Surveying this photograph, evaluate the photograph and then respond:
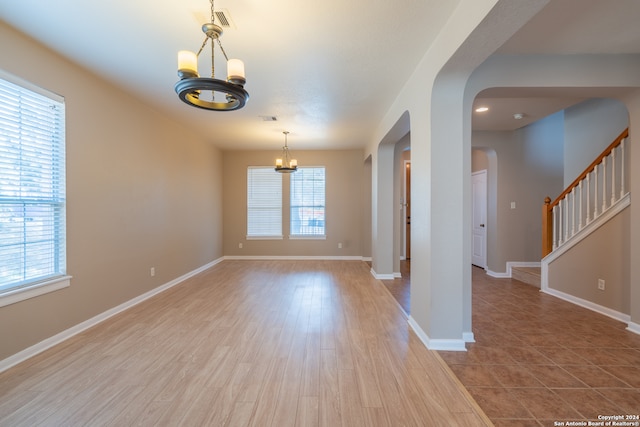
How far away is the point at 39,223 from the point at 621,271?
246 inches

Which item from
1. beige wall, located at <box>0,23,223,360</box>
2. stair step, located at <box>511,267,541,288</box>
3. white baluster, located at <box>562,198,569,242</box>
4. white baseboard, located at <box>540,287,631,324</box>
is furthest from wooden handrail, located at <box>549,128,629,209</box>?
beige wall, located at <box>0,23,223,360</box>

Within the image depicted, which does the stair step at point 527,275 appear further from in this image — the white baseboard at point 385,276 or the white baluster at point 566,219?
the white baseboard at point 385,276

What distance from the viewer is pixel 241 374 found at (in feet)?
7.19

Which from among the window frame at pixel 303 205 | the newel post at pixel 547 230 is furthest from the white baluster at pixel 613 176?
the window frame at pixel 303 205

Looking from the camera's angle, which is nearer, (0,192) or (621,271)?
(0,192)

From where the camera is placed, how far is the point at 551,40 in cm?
244

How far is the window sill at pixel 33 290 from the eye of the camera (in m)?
2.27

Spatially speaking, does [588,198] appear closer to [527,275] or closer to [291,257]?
[527,275]

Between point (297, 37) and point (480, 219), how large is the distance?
553 centimetres

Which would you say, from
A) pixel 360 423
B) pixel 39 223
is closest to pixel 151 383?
pixel 360 423

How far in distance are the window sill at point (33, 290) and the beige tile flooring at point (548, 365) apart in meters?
3.69

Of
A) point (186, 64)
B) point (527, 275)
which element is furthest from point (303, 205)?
point (186, 64)

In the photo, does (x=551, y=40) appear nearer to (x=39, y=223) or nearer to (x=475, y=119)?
(x=475, y=119)

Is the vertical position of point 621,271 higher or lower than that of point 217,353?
higher
